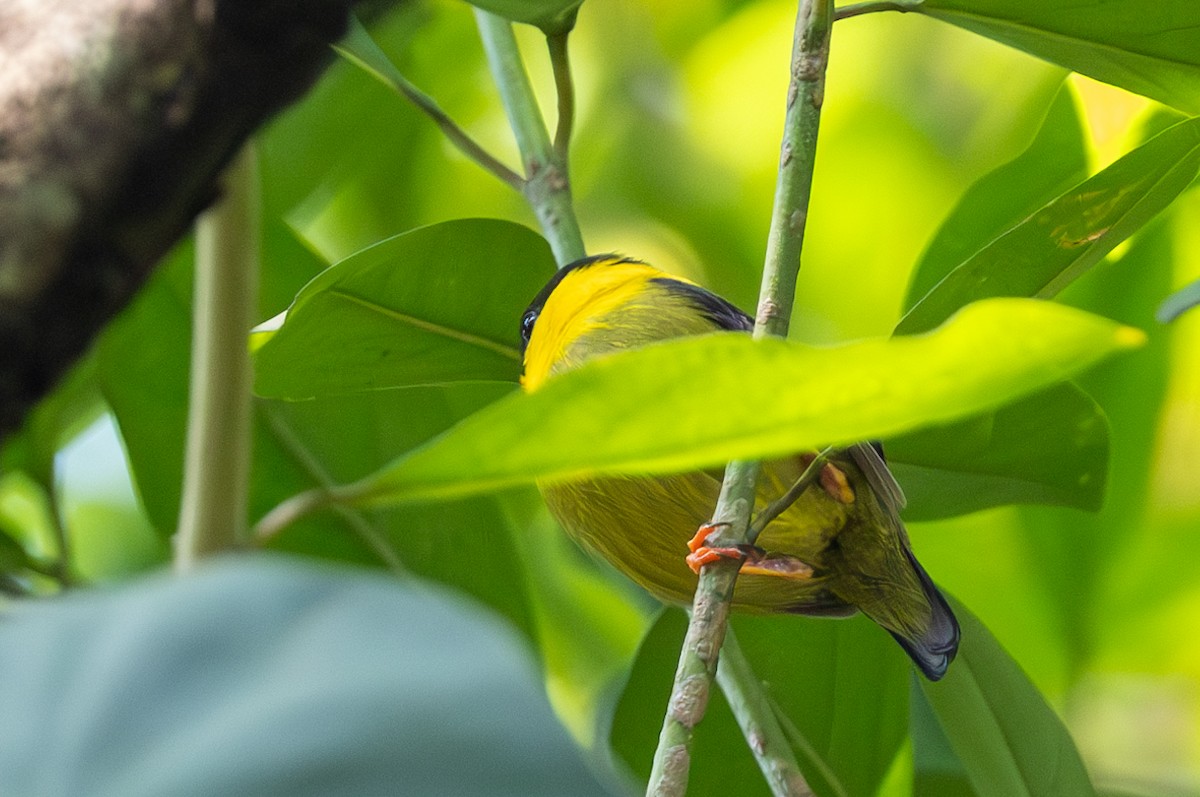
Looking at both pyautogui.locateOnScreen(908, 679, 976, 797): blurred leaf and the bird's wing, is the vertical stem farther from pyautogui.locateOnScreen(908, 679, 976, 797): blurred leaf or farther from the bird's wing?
pyautogui.locateOnScreen(908, 679, 976, 797): blurred leaf

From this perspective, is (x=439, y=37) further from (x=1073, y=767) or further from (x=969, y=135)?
(x=1073, y=767)

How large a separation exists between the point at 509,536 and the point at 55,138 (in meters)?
0.77

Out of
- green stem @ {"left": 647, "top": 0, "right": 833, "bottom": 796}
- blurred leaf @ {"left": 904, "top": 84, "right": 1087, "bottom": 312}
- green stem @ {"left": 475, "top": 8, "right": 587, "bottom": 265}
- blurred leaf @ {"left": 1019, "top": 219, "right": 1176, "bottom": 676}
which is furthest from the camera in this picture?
blurred leaf @ {"left": 1019, "top": 219, "right": 1176, "bottom": 676}

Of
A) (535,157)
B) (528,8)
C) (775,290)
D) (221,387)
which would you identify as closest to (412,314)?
(535,157)

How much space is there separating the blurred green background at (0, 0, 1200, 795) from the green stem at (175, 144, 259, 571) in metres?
0.56

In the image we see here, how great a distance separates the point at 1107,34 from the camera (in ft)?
2.93

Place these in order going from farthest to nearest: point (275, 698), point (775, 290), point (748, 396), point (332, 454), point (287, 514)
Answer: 1. point (332, 454)
2. point (775, 290)
3. point (287, 514)
4. point (748, 396)
5. point (275, 698)

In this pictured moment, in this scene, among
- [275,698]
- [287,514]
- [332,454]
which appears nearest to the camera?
[275,698]

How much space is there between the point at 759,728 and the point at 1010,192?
0.61 meters

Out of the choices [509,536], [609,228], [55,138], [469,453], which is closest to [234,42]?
[55,138]

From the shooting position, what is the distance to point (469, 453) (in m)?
0.46

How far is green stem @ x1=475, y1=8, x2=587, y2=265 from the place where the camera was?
1.05 meters

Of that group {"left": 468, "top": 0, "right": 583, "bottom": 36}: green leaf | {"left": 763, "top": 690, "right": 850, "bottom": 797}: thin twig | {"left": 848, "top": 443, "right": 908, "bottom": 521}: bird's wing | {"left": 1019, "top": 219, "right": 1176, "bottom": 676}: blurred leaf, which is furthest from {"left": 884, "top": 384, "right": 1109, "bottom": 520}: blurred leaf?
{"left": 468, "top": 0, "right": 583, "bottom": 36}: green leaf

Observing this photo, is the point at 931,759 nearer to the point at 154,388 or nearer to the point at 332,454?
the point at 332,454
